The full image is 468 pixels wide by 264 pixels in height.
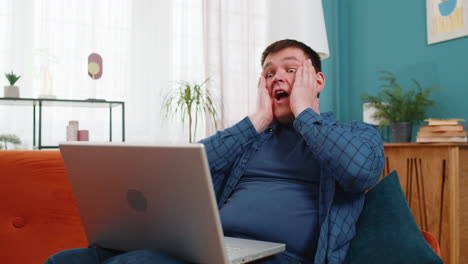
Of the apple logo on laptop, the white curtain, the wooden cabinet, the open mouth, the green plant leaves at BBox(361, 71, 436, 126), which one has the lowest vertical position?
the wooden cabinet

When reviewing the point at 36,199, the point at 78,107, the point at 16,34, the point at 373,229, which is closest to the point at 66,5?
the point at 16,34

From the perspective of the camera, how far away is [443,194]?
2322 millimetres

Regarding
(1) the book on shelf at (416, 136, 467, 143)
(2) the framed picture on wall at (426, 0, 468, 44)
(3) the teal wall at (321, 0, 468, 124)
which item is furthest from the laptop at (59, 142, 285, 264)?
(2) the framed picture on wall at (426, 0, 468, 44)

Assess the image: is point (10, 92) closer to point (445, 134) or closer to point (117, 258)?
point (117, 258)

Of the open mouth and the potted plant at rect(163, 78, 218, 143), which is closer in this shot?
the open mouth

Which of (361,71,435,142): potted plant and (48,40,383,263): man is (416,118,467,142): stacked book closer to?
(361,71,435,142): potted plant

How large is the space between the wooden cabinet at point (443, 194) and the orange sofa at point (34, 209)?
1.98 m

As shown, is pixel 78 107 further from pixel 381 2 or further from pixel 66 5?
pixel 381 2

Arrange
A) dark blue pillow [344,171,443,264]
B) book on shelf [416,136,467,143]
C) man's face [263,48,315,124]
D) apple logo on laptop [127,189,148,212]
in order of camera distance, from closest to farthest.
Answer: apple logo on laptop [127,189,148,212]
dark blue pillow [344,171,443,264]
man's face [263,48,315,124]
book on shelf [416,136,467,143]

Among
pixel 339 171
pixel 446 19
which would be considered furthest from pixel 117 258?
pixel 446 19

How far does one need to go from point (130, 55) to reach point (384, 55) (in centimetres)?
217

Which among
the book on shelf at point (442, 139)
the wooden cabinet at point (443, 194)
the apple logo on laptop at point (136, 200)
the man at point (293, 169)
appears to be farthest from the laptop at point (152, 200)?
the book on shelf at point (442, 139)

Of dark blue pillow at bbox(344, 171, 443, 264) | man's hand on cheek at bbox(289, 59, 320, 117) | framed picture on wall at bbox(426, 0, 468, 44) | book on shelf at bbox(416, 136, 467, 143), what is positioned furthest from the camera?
framed picture on wall at bbox(426, 0, 468, 44)

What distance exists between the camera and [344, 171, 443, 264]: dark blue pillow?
103 cm
